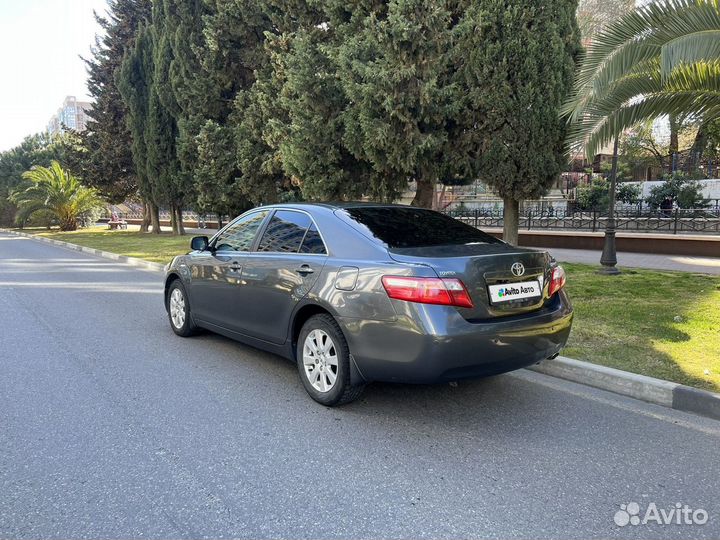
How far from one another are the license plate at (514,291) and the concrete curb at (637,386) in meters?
1.20

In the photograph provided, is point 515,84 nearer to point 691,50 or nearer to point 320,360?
point 691,50

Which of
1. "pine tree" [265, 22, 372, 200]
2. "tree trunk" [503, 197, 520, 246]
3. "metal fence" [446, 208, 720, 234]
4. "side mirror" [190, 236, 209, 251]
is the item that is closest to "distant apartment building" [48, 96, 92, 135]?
"metal fence" [446, 208, 720, 234]

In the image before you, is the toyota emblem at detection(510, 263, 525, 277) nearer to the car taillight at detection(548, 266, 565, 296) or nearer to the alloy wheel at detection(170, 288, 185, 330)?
the car taillight at detection(548, 266, 565, 296)

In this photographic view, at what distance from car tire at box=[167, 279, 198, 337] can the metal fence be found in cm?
1640

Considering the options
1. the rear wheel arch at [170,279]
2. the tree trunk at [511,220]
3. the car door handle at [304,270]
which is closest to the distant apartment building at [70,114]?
the tree trunk at [511,220]

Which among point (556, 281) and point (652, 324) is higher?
point (556, 281)

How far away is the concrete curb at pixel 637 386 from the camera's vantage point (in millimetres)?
4016

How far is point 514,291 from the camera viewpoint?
3852 millimetres

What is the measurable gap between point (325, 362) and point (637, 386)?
259cm

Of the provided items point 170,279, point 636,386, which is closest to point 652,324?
point 636,386

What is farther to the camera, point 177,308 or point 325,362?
point 177,308

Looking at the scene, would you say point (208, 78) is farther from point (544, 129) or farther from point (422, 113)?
point (544, 129)

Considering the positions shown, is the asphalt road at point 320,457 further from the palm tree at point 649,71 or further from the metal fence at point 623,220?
the metal fence at point 623,220

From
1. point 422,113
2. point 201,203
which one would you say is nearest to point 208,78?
point 201,203
